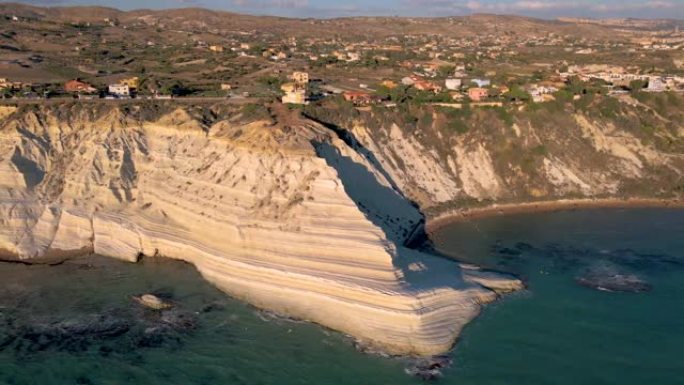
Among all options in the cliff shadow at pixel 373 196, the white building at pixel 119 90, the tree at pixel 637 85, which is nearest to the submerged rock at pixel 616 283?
the cliff shadow at pixel 373 196

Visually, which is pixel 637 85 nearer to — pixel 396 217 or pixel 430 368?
pixel 396 217

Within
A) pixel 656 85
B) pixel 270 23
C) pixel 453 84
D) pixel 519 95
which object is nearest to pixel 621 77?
pixel 656 85

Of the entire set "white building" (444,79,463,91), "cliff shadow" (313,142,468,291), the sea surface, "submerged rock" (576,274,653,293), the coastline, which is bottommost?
the sea surface

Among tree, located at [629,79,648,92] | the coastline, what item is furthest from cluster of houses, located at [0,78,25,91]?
tree, located at [629,79,648,92]

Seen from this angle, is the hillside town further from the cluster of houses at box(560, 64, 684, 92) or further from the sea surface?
the sea surface

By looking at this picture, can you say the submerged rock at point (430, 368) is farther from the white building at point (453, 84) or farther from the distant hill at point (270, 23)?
the distant hill at point (270, 23)

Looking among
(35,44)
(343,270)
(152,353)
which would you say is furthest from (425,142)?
(35,44)
